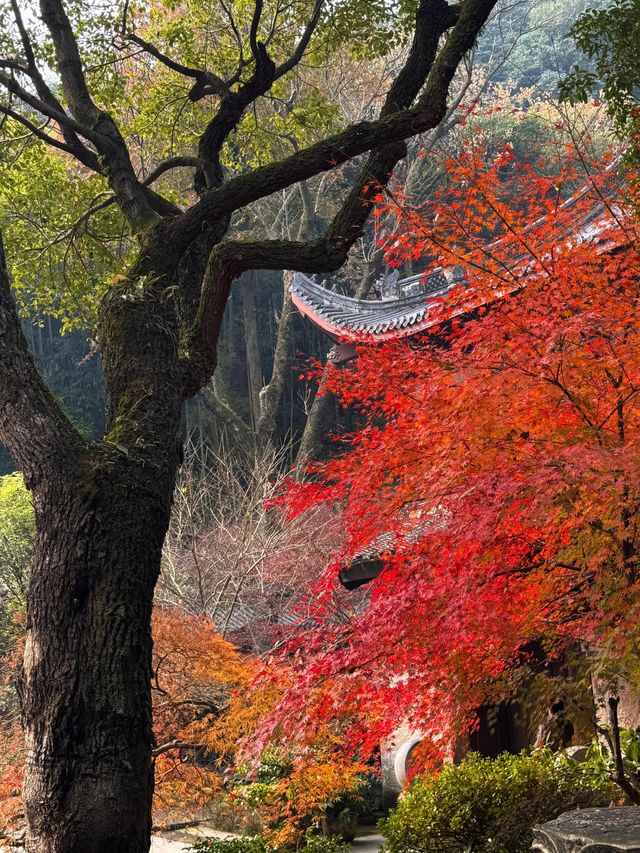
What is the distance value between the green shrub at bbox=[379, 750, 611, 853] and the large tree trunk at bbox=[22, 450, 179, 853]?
3.04 meters

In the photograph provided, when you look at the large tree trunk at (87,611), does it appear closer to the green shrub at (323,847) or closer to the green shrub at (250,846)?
the green shrub at (250,846)

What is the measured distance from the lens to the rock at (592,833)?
4.06 m

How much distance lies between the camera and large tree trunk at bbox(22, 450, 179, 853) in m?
4.00

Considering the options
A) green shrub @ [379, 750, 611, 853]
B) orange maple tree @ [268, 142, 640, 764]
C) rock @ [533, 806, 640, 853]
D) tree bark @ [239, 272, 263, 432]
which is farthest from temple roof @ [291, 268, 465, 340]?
rock @ [533, 806, 640, 853]

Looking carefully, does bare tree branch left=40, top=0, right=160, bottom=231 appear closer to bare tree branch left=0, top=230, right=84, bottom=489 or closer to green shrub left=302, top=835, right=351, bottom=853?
bare tree branch left=0, top=230, right=84, bottom=489

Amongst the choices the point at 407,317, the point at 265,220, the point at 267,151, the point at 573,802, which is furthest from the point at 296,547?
the point at 265,220

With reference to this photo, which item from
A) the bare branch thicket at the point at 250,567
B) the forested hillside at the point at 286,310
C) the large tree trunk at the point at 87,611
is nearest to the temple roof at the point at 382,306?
the forested hillside at the point at 286,310

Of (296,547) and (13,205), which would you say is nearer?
(13,205)

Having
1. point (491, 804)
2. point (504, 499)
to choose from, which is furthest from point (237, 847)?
point (504, 499)

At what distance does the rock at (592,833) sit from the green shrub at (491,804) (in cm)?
159

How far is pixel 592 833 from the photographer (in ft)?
13.9

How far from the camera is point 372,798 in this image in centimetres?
1169

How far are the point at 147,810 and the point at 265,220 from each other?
21581 millimetres

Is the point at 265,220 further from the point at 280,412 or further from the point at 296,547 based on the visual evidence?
the point at 296,547
